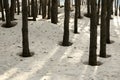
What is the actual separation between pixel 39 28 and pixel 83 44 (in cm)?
400

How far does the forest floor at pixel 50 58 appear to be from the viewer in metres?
12.2

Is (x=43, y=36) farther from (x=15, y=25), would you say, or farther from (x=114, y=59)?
(x=114, y=59)

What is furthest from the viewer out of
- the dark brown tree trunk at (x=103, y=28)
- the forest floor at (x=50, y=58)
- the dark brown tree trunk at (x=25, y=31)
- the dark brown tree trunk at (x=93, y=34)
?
the dark brown tree trunk at (x=103, y=28)

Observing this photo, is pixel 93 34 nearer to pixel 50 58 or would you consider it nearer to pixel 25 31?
pixel 50 58

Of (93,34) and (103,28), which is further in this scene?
(103,28)

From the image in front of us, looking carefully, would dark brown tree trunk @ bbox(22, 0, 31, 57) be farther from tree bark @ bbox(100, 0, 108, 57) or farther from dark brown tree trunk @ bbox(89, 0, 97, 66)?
tree bark @ bbox(100, 0, 108, 57)

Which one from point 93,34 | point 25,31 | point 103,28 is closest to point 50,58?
point 25,31

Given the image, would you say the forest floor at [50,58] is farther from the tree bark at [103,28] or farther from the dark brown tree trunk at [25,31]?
the tree bark at [103,28]

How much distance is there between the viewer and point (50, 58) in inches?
594

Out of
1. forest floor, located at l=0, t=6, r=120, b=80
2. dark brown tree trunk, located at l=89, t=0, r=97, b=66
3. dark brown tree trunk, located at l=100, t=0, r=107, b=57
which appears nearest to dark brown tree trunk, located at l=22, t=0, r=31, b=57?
forest floor, located at l=0, t=6, r=120, b=80

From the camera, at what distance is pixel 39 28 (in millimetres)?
20734

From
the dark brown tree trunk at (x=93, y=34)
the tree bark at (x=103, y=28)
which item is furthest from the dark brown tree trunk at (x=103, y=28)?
the dark brown tree trunk at (x=93, y=34)

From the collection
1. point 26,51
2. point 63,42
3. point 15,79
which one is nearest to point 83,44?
point 63,42

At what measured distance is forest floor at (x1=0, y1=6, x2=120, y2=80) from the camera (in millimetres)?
12227
